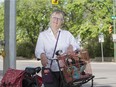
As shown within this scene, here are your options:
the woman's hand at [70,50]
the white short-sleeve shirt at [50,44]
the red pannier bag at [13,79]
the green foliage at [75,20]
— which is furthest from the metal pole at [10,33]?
the green foliage at [75,20]

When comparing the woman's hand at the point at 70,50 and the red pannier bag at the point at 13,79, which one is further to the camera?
the woman's hand at the point at 70,50

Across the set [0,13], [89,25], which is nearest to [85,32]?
[89,25]

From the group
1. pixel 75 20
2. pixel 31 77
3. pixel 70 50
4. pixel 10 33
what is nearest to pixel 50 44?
A: pixel 70 50

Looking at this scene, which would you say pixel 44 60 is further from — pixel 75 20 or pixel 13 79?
pixel 75 20

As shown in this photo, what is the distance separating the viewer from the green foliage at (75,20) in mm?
43188

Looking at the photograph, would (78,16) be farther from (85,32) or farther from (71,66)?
(71,66)

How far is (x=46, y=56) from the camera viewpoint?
5.30 m

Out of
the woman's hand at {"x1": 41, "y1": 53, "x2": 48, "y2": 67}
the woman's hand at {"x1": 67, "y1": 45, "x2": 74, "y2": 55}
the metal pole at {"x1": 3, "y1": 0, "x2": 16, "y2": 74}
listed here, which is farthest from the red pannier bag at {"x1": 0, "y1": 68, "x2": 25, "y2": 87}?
the metal pole at {"x1": 3, "y1": 0, "x2": 16, "y2": 74}

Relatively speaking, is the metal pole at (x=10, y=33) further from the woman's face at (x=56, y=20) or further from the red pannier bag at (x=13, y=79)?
the red pannier bag at (x=13, y=79)

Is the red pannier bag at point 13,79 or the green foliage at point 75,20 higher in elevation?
the green foliage at point 75,20

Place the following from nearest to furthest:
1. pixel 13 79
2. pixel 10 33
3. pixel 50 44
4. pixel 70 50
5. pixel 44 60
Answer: pixel 13 79 → pixel 44 60 → pixel 70 50 → pixel 50 44 → pixel 10 33

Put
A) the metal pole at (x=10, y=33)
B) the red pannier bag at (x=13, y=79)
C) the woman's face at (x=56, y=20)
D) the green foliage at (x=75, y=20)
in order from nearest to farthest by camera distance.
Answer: the red pannier bag at (x=13, y=79) < the woman's face at (x=56, y=20) < the metal pole at (x=10, y=33) < the green foliage at (x=75, y=20)

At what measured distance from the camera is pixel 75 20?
4841cm

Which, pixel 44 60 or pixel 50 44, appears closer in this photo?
pixel 44 60
